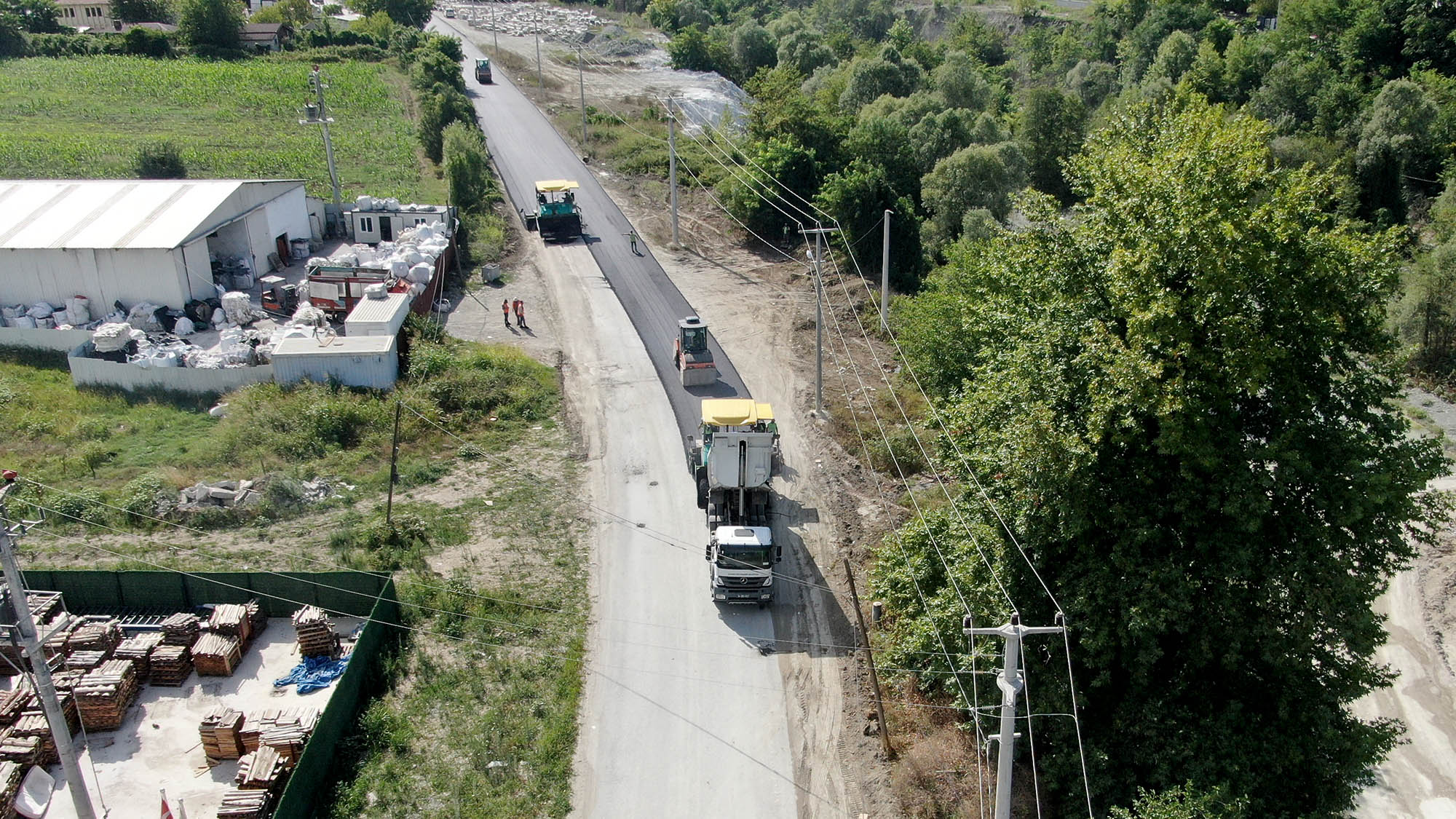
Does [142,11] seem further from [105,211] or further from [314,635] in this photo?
[314,635]

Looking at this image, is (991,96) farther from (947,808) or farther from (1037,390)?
(947,808)

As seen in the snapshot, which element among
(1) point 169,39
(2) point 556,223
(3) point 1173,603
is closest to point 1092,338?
(3) point 1173,603

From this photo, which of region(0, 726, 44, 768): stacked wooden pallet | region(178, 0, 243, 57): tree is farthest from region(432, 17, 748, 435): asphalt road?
region(178, 0, 243, 57): tree

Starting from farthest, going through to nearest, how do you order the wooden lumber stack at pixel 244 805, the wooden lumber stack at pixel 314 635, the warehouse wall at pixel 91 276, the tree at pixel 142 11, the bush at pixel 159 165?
the tree at pixel 142 11, the bush at pixel 159 165, the warehouse wall at pixel 91 276, the wooden lumber stack at pixel 314 635, the wooden lumber stack at pixel 244 805

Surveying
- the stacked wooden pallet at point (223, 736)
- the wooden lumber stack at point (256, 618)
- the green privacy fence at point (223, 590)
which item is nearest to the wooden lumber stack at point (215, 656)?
the wooden lumber stack at point (256, 618)

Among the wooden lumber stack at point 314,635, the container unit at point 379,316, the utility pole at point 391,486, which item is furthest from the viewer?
the container unit at point 379,316

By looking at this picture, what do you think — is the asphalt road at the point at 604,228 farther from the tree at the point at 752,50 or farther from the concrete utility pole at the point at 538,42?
the tree at the point at 752,50
